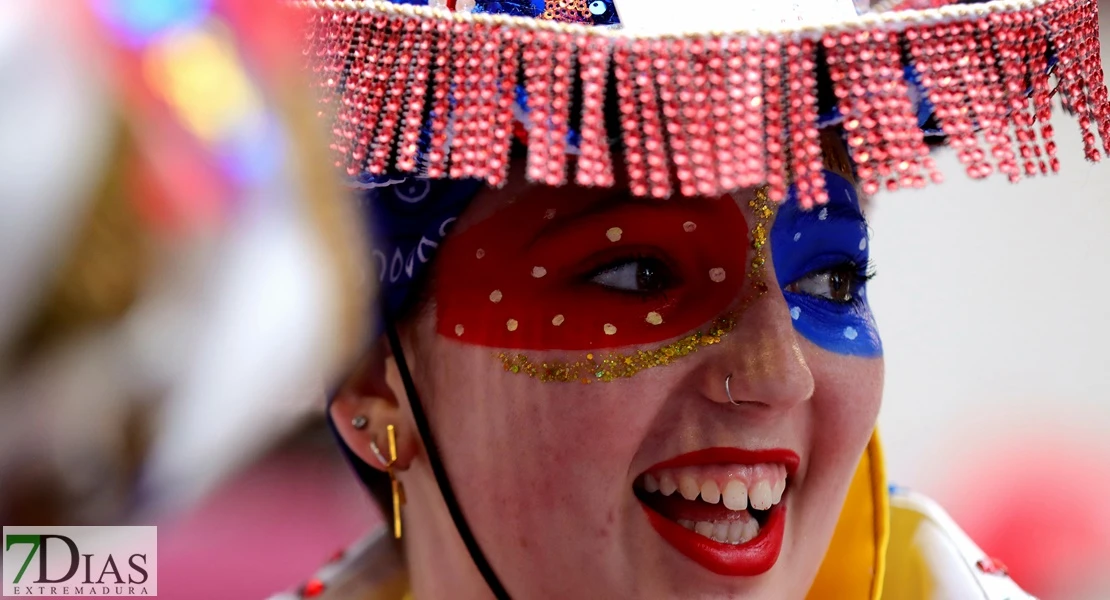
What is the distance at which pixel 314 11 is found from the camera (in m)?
0.94

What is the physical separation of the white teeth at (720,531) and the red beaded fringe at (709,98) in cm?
39

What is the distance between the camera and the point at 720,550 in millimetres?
1023

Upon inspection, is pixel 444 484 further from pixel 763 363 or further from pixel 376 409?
pixel 763 363

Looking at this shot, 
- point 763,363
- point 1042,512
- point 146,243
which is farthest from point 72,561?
point 1042,512

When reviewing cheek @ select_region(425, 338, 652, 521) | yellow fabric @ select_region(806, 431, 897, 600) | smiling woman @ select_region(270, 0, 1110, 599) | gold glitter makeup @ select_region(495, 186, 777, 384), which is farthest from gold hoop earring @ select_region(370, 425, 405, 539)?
yellow fabric @ select_region(806, 431, 897, 600)

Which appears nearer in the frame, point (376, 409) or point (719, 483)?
point (719, 483)

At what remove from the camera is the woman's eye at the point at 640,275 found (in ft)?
3.33

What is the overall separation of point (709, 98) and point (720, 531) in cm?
46

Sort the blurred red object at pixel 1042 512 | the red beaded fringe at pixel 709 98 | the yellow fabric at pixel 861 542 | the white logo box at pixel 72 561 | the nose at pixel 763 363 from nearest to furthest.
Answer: the red beaded fringe at pixel 709 98 → the nose at pixel 763 363 → the white logo box at pixel 72 561 → the yellow fabric at pixel 861 542 → the blurred red object at pixel 1042 512

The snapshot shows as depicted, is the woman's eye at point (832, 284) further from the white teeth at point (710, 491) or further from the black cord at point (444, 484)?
the black cord at point (444, 484)

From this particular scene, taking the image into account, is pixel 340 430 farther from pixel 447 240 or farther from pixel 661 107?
pixel 661 107

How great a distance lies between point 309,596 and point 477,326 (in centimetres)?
62

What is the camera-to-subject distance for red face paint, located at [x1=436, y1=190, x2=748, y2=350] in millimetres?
982

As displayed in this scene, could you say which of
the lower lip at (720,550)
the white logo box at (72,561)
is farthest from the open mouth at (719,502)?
the white logo box at (72,561)
